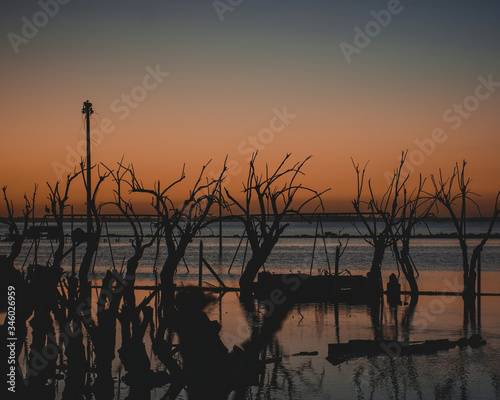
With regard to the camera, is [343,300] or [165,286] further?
[343,300]

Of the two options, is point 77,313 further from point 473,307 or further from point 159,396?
point 473,307

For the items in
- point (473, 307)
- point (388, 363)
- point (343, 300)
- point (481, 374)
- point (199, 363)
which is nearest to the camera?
point (199, 363)

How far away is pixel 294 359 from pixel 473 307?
11058 mm

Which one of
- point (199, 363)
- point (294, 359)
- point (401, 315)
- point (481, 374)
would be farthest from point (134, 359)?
point (401, 315)

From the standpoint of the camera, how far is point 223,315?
2194cm

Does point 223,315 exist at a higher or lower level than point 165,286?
lower

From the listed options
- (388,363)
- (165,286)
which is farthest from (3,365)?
(388,363)

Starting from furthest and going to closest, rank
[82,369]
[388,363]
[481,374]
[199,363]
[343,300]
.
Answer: [343,300], [388,363], [481,374], [82,369], [199,363]

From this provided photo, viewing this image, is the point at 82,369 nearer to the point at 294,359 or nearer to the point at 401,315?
the point at 294,359

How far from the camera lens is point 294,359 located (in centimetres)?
1506

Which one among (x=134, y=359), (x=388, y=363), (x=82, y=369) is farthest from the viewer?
(x=388, y=363)

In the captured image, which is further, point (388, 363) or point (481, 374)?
point (388, 363)

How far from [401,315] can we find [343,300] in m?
4.41

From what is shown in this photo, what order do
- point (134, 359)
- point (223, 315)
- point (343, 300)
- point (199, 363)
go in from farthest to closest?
point (343, 300) < point (223, 315) < point (134, 359) < point (199, 363)
